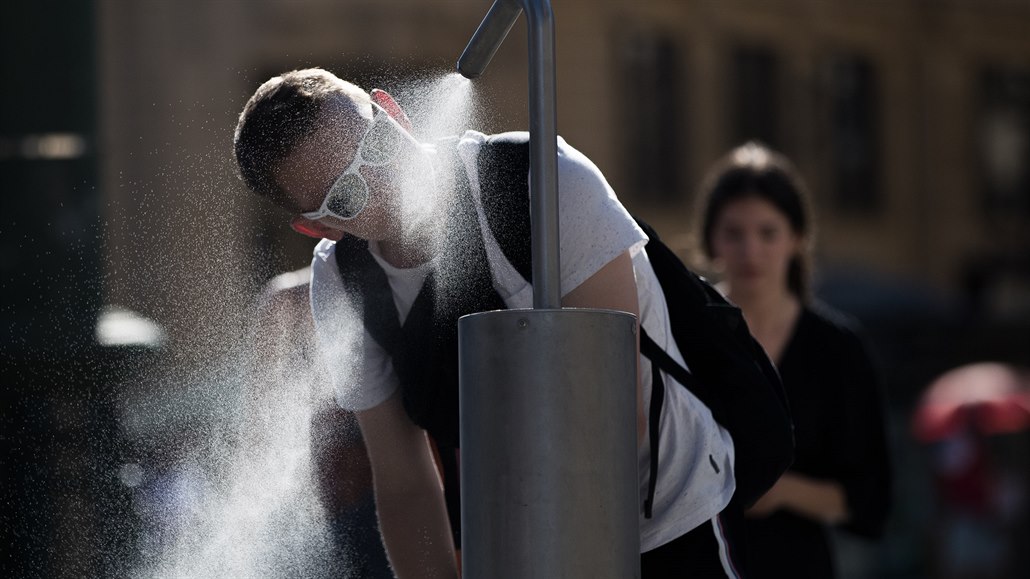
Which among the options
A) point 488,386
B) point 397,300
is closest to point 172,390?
point 397,300

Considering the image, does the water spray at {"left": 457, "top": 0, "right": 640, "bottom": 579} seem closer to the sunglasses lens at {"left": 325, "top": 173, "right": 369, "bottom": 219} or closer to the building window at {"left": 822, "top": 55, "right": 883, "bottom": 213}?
the sunglasses lens at {"left": 325, "top": 173, "right": 369, "bottom": 219}

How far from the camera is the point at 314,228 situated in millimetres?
2066

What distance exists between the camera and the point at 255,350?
7.77 ft

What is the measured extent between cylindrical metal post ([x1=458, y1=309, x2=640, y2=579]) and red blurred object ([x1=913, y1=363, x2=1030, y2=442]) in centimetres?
770

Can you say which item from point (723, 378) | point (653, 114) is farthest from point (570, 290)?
point (653, 114)

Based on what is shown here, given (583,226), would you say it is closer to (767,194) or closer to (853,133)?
(767,194)

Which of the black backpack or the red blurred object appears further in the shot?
the red blurred object

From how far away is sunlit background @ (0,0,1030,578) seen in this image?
2342 mm

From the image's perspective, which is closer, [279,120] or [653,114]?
[279,120]

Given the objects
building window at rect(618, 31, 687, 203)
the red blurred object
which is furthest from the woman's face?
building window at rect(618, 31, 687, 203)

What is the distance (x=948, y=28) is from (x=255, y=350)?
666 inches

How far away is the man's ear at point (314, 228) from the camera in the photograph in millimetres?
2055

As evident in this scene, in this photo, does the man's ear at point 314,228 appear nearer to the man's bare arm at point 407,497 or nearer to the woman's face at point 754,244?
the man's bare arm at point 407,497

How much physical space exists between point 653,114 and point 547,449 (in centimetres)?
1390
